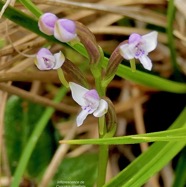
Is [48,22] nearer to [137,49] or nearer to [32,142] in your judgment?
[137,49]

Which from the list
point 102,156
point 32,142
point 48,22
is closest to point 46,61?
point 48,22

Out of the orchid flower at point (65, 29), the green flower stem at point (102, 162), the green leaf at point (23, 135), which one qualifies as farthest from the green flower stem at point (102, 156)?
the green leaf at point (23, 135)

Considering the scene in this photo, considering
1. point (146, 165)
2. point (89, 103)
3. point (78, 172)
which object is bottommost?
point (78, 172)

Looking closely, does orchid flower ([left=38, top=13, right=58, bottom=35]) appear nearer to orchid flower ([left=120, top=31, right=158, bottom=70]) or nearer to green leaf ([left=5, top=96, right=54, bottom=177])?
orchid flower ([left=120, top=31, right=158, bottom=70])

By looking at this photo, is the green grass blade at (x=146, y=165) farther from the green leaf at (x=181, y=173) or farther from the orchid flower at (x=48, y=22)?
the orchid flower at (x=48, y=22)

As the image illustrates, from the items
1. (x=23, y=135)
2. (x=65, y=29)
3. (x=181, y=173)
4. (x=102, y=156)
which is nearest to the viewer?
(x=65, y=29)

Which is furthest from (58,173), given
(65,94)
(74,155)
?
(65,94)
